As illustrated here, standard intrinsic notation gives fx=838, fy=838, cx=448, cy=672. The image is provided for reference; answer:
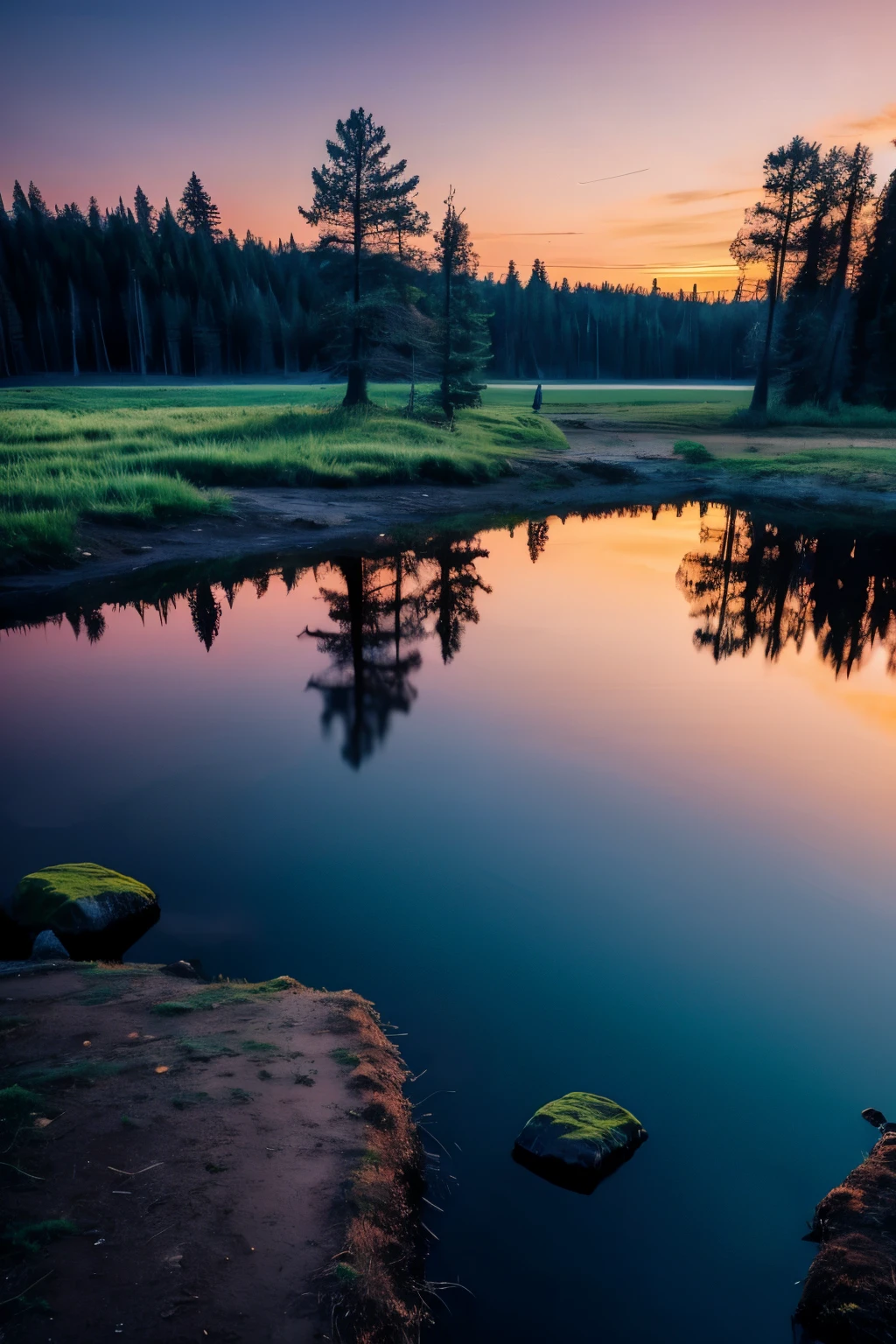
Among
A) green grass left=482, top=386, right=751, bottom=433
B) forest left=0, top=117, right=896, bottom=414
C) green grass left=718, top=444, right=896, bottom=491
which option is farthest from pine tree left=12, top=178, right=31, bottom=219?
green grass left=718, top=444, right=896, bottom=491

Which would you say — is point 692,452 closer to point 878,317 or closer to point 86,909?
point 878,317

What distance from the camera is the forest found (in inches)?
1367

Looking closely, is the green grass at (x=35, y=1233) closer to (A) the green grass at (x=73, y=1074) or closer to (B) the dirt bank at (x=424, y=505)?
(A) the green grass at (x=73, y=1074)

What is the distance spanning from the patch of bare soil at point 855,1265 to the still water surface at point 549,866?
15cm

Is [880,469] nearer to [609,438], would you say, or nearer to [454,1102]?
[609,438]

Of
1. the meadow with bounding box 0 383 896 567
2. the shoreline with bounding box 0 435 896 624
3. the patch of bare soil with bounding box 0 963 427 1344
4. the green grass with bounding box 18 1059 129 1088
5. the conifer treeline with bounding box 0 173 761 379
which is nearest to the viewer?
the patch of bare soil with bounding box 0 963 427 1344

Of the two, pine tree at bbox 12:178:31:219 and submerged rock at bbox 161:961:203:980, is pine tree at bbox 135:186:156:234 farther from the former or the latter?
submerged rock at bbox 161:961:203:980

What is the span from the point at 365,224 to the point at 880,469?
21852 mm

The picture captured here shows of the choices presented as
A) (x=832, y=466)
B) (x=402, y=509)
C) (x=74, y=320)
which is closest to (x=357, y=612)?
(x=402, y=509)

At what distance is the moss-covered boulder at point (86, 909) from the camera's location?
18.5ft

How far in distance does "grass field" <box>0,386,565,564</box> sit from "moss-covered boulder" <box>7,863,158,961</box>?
11169 millimetres

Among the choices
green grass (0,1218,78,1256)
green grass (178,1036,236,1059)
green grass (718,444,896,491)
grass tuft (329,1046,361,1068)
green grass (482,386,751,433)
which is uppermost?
green grass (482,386,751,433)

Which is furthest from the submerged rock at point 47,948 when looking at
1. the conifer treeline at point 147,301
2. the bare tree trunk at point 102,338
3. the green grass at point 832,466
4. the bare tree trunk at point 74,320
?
the bare tree trunk at point 102,338

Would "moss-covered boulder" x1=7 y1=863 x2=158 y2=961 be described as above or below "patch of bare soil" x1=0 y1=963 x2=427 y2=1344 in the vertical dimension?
below
